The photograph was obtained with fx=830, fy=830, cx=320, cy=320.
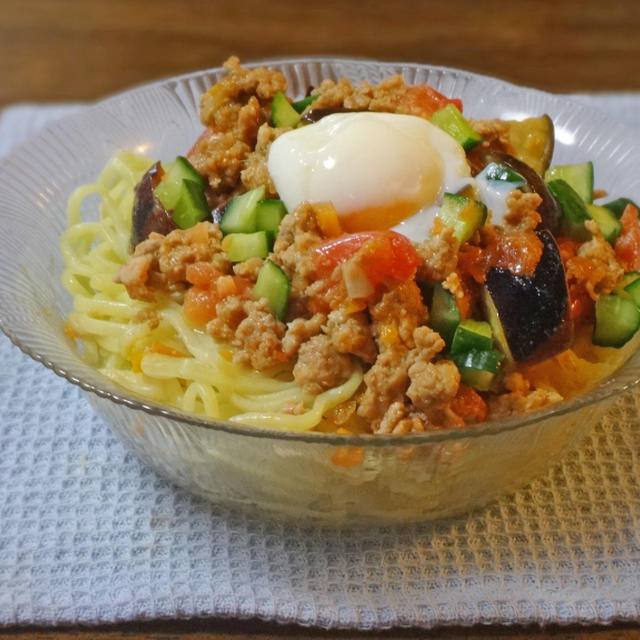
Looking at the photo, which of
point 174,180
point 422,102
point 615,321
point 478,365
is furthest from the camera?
point 422,102

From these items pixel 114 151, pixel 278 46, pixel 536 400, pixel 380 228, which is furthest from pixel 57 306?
pixel 278 46

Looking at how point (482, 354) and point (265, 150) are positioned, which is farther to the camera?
point (265, 150)

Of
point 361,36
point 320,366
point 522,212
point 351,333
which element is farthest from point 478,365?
point 361,36

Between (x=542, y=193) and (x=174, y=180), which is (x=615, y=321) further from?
A: (x=174, y=180)

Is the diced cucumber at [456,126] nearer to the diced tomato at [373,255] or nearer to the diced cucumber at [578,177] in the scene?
the diced cucumber at [578,177]

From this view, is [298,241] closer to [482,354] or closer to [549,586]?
[482,354]

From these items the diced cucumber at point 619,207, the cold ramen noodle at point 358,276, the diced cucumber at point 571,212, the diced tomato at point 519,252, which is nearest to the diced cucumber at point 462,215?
the cold ramen noodle at point 358,276
